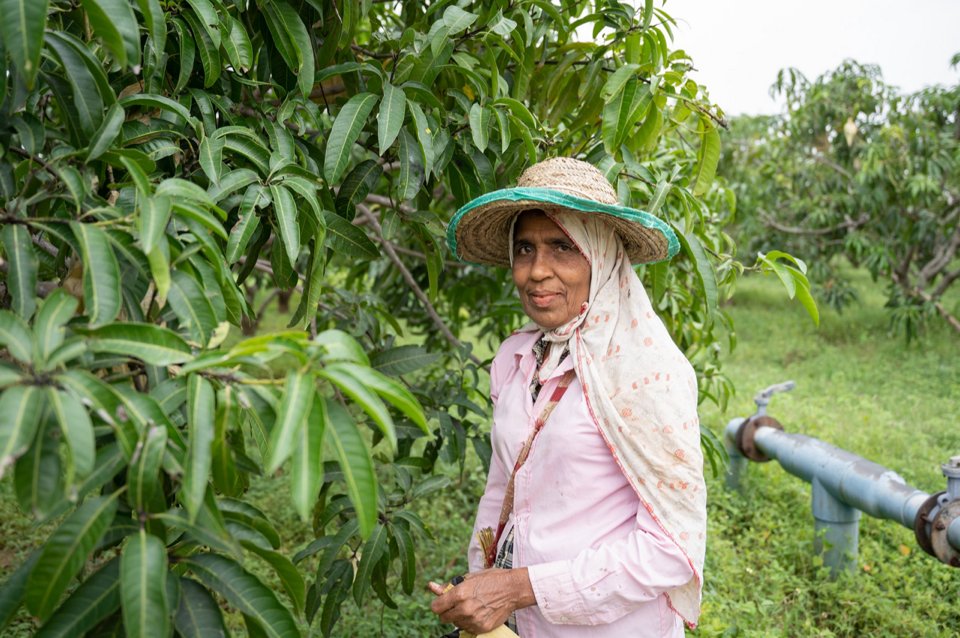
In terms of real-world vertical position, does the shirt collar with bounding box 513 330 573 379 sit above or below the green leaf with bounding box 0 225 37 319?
below

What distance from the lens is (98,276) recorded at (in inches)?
35.6

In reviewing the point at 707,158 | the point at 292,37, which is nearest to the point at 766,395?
the point at 707,158

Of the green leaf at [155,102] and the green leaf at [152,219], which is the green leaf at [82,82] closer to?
the green leaf at [155,102]

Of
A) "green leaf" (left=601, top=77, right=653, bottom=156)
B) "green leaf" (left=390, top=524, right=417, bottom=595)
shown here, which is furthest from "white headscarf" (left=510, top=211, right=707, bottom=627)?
"green leaf" (left=390, top=524, right=417, bottom=595)

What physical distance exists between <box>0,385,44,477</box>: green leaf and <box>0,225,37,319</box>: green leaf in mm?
260

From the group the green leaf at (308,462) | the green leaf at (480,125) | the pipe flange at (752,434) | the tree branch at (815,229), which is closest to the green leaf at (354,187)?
the green leaf at (480,125)

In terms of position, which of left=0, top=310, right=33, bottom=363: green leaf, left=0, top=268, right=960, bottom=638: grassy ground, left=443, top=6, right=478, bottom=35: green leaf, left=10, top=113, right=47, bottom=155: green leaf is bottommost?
left=0, top=268, right=960, bottom=638: grassy ground

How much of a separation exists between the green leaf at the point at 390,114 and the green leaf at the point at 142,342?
2.19ft

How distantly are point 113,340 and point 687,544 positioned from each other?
40.4 inches

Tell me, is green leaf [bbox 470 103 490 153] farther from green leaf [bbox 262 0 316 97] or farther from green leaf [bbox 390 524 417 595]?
green leaf [bbox 390 524 417 595]

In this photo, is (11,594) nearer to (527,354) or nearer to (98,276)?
(98,276)

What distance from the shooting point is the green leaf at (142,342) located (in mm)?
870

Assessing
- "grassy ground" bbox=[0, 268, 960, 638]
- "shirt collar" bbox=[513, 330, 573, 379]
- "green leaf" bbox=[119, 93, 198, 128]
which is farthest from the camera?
"grassy ground" bbox=[0, 268, 960, 638]

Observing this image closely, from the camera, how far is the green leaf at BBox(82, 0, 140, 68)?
35.7 inches
